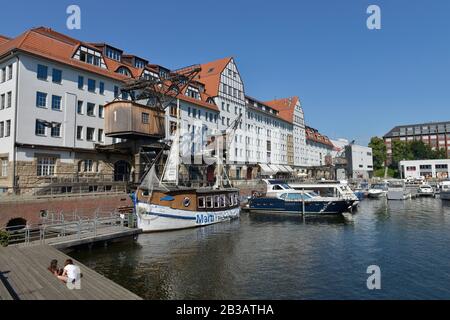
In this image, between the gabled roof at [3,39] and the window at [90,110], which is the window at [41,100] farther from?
the gabled roof at [3,39]

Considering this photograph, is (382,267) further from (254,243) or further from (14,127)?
(14,127)

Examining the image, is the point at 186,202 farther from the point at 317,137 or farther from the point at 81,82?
the point at 317,137

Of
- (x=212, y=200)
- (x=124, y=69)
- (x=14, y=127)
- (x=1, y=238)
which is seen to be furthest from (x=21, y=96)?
(x=212, y=200)

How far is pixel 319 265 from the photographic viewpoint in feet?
63.5

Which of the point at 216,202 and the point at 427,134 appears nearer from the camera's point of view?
the point at 216,202

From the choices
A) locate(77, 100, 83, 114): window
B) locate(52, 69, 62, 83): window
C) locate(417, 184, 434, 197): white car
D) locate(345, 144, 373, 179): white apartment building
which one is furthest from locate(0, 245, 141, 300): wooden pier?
locate(345, 144, 373, 179): white apartment building

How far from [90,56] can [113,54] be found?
6.65 metres

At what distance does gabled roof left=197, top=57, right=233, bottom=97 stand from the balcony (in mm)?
26457

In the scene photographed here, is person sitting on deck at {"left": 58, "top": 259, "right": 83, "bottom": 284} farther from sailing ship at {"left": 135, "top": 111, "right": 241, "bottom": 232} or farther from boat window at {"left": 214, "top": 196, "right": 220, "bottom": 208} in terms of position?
boat window at {"left": 214, "top": 196, "right": 220, "bottom": 208}

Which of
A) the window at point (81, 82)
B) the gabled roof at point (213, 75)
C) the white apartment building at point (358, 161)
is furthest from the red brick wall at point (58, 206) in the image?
the white apartment building at point (358, 161)

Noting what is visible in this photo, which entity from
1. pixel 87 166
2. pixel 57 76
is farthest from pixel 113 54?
pixel 87 166

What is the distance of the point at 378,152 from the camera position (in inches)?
5807

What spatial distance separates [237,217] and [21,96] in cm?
2735
